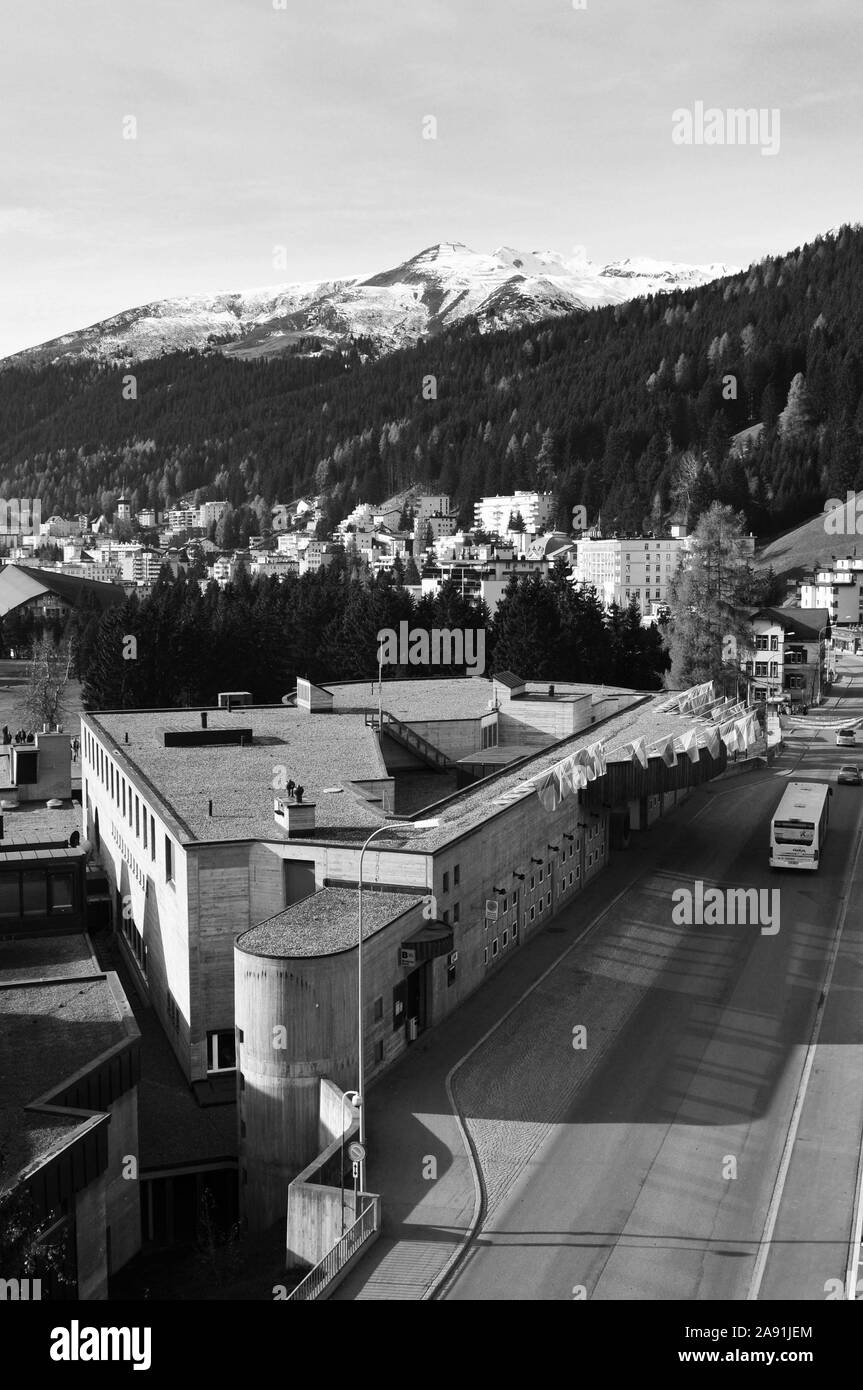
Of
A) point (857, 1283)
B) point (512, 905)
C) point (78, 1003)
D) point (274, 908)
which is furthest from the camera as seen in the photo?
point (512, 905)

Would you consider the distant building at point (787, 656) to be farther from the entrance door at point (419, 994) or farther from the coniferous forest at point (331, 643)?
the entrance door at point (419, 994)

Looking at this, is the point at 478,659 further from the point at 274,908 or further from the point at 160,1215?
the point at 160,1215

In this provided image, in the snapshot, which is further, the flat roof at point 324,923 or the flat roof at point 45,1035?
the flat roof at point 324,923

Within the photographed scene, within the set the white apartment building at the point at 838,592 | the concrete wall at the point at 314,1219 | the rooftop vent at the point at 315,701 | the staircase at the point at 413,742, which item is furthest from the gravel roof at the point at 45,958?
the white apartment building at the point at 838,592

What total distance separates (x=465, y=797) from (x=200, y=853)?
418 inches

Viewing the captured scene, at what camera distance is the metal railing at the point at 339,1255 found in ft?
67.4

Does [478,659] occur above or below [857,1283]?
above

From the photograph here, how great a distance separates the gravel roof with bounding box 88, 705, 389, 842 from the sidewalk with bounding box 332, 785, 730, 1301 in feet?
20.6

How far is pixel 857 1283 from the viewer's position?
21.4m

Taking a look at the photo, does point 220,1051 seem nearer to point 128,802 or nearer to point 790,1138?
point 128,802

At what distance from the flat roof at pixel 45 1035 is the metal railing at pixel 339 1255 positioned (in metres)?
5.54

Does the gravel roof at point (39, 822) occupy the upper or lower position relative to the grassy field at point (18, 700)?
lower

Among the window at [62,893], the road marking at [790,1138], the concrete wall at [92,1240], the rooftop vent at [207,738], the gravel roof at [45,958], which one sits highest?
the rooftop vent at [207,738]
